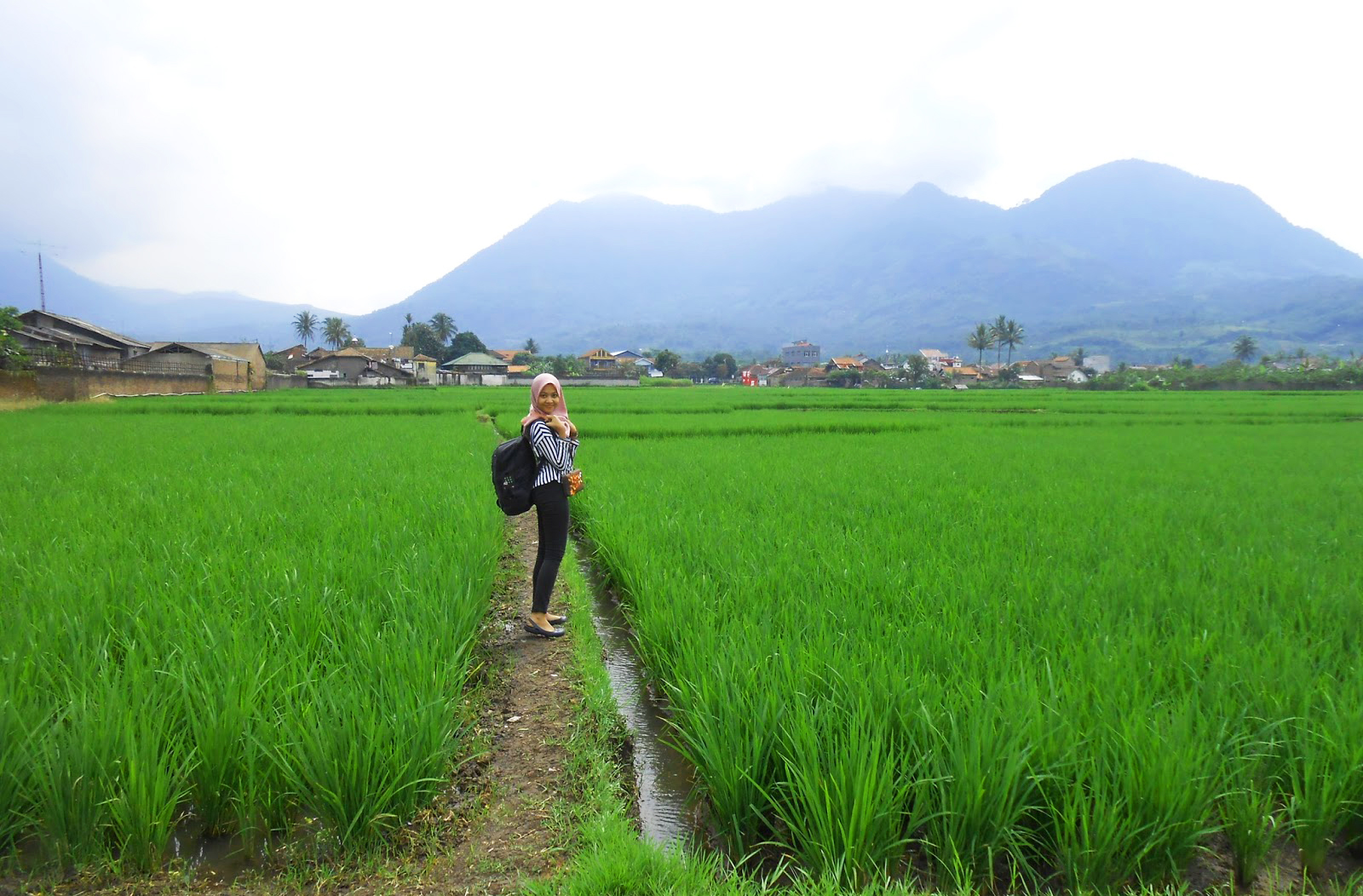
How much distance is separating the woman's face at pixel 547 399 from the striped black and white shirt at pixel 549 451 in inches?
3.1

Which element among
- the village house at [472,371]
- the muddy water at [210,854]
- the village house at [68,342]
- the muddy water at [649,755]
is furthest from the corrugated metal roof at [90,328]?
the muddy water at [210,854]

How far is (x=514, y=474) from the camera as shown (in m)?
3.69

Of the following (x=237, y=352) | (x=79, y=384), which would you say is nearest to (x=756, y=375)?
(x=237, y=352)

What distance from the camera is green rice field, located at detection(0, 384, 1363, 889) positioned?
6.38 feet

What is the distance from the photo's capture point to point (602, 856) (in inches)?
73.5

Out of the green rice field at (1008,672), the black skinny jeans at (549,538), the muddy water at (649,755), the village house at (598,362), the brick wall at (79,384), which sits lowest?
the muddy water at (649,755)

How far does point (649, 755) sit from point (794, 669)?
0.78 meters

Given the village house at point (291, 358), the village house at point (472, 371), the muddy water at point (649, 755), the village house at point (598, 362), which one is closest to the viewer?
the muddy water at point (649, 755)

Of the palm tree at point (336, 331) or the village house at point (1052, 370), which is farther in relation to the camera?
the village house at point (1052, 370)

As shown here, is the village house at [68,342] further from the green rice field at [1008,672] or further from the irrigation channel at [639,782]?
the green rice field at [1008,672]

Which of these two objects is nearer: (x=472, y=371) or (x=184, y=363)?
(x=184, y=363)

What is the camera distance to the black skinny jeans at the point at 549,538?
3.79m

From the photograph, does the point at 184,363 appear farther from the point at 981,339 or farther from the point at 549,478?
the point at 981,339

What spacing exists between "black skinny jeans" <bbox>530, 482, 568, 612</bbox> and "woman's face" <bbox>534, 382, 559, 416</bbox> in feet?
1.49
